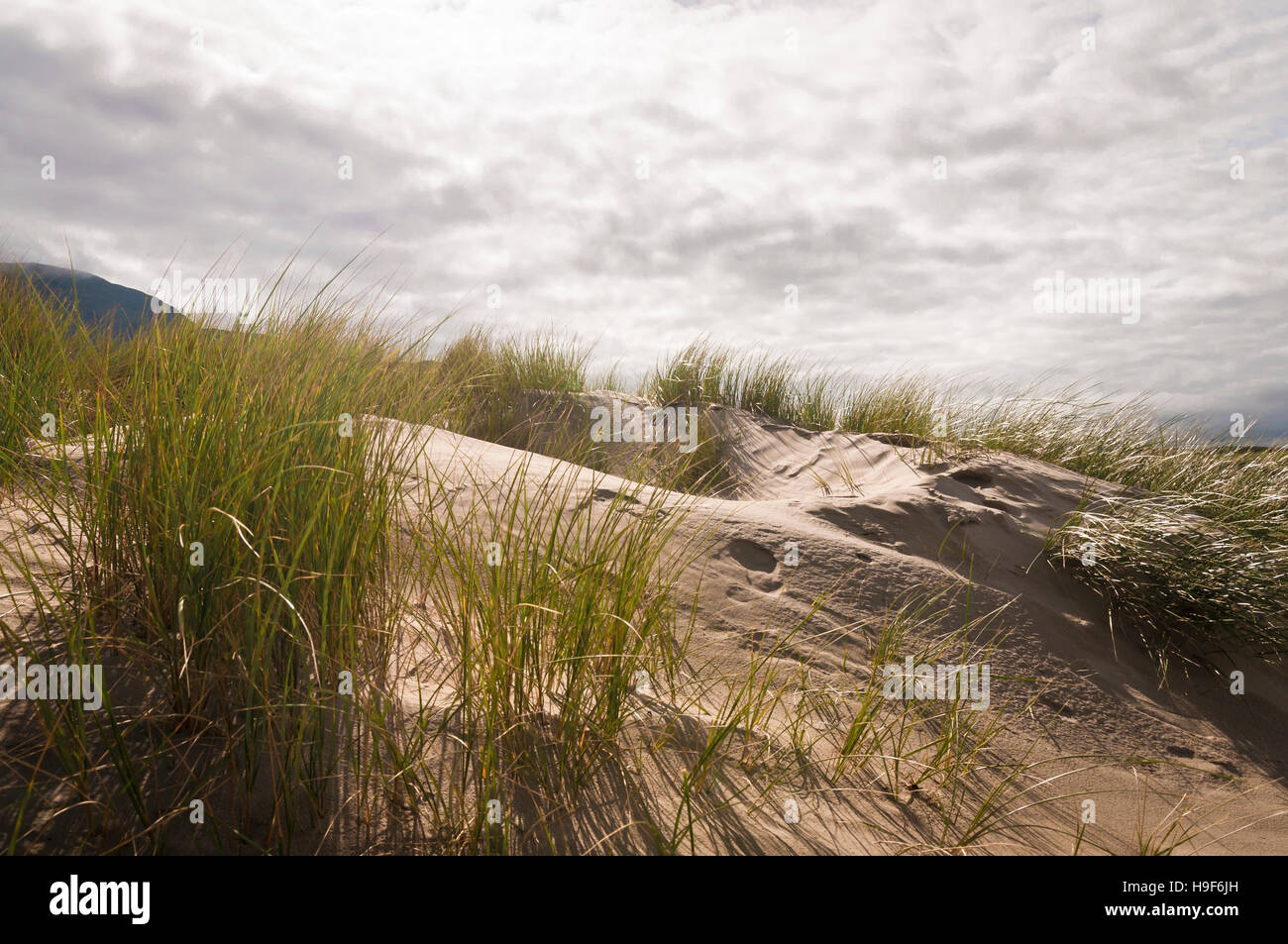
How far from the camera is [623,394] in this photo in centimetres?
992

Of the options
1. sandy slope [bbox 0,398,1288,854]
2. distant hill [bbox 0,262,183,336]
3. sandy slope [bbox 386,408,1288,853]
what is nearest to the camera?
sandy slope [bbox 0,398,1288,854]

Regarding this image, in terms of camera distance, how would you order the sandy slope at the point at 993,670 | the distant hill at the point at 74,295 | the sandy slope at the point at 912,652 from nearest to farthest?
the sandy slope at the point at 912,652 → the sandy slope at the point at 993,670 → the distant hill at the point at 74,295

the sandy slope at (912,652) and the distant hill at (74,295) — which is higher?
the distant hill at (74,295)

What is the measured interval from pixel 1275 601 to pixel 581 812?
167 inches

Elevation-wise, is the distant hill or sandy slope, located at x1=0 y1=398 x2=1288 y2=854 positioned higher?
the distant hill

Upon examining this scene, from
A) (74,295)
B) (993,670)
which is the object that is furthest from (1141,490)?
(74,295)

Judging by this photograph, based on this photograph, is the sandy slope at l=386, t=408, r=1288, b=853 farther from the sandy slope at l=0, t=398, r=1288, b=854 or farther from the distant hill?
the distant hill

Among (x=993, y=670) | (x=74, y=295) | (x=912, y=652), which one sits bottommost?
(x=993, y=670)

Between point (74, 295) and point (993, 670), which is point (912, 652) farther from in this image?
point (74, 295)

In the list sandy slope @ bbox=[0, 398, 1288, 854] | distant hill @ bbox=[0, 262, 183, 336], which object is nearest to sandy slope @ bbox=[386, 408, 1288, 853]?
sandy slope @ bbox=[0, 398, 1288, 854]

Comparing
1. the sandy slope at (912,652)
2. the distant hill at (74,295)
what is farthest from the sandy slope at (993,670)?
the distant hill at (74,295)

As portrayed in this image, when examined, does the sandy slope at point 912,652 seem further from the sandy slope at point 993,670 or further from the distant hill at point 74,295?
the distant hill at point 74,295
